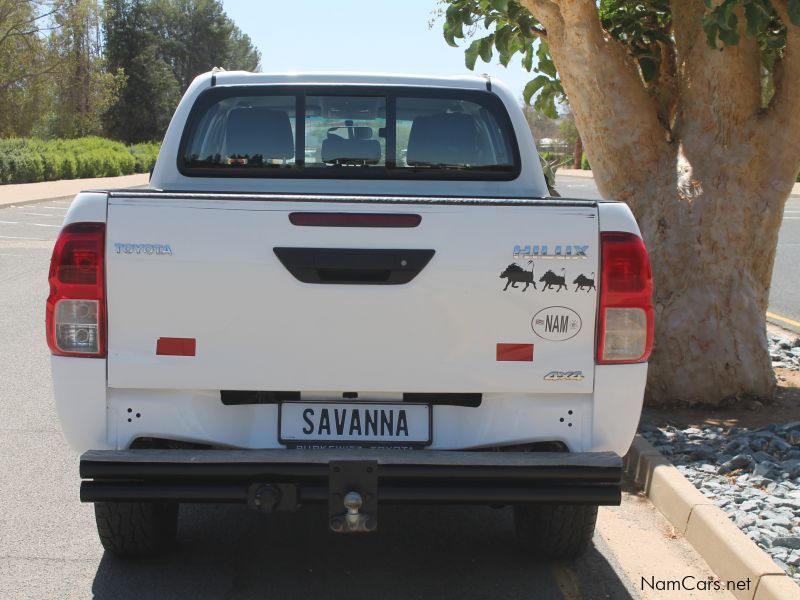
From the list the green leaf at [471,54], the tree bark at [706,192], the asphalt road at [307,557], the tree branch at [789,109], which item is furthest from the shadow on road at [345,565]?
the green leaf at [471,54]

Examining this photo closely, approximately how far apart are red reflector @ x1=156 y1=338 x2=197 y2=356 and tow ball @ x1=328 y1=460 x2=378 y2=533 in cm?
65

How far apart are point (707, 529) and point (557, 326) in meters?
1.50

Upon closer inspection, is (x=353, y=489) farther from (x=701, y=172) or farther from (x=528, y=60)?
(x=528, y=60)

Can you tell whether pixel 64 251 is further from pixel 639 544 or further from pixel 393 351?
pixel 639 544

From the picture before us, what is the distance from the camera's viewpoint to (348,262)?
13.0ft

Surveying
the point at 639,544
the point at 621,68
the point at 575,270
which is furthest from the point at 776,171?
the point at 575,270

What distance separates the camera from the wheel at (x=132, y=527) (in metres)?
4.54

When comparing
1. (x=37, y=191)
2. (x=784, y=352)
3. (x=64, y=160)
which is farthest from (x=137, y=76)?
(x=784, y=352)

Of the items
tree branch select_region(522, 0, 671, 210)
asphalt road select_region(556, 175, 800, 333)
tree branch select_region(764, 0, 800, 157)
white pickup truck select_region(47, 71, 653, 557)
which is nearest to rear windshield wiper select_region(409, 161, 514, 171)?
white pickup truck select_region(47, 71, 653, 557)

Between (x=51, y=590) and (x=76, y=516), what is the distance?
0.97 metres

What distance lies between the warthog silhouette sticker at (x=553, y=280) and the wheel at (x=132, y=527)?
1802 millimetres

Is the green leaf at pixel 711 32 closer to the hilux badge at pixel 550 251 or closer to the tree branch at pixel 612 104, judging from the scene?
the tree branch at pixel 612 104

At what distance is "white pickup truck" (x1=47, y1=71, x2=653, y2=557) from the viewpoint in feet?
12.9

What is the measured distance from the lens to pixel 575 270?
4.00m
